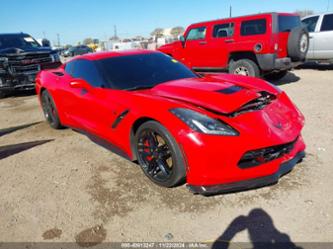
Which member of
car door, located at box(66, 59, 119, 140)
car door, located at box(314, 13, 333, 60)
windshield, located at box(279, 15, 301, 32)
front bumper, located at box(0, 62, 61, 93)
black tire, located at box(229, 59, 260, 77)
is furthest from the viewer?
car door, located at box(314, 13, 333, 60)

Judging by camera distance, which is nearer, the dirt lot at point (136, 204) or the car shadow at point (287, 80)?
the dirt lot at point (136, 204)

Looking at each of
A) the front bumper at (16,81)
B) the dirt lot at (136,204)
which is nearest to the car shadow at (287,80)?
the dirt lot at (136,204)

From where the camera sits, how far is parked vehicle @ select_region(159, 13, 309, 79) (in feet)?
24.6

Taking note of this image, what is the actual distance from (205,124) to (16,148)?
130 inches

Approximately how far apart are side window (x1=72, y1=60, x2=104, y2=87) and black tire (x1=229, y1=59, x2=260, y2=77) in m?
4.86

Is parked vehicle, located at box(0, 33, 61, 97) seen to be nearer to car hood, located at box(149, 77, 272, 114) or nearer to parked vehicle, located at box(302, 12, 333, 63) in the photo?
car hood, located at box(149, 77, 272, 114)

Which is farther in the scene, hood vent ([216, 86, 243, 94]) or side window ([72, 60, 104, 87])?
side window ([72, 60, 104, 87])

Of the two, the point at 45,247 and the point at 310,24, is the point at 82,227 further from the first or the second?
the point at 310,24

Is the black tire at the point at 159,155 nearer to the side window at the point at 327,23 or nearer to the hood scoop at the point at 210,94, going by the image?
the hood scoop at the point at 210,94

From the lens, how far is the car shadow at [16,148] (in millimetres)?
4416

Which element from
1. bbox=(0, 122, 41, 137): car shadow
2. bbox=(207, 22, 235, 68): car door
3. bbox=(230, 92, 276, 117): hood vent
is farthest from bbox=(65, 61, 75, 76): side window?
bbox=(207, 22, 235, 68): car door

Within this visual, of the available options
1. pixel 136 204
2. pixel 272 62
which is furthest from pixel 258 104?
pixel 272 62

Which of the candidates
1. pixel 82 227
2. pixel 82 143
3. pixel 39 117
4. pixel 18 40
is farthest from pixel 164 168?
pixel 18 40

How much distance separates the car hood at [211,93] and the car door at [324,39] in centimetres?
794
